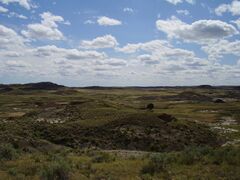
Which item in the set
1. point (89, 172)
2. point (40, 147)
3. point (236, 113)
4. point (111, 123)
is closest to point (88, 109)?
point (111, 123)

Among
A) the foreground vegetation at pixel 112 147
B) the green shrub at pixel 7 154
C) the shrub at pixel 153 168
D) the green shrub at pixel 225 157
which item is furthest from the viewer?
the green shrub at pixel 7 154

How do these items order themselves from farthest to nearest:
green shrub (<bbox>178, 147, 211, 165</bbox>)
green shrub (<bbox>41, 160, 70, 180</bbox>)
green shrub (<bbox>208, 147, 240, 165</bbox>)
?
green shrub (<bbox>178, 147, 211, 165</bbox>), green shrub (<bbox>208, 147, 240, 165</bbox>), green shrub (<bbox>41, 160, 70, 180</bbox>)

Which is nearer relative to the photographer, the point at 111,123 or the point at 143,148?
the point at 143,148

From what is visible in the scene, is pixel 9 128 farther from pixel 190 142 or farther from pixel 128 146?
pixel 190 142

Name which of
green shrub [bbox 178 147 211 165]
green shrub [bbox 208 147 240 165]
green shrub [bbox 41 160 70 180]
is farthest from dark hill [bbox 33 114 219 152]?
green shrub [bbox 41 160 70 180]

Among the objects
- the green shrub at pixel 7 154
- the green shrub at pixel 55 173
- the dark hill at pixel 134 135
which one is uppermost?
the green shrub at pixel 55 173

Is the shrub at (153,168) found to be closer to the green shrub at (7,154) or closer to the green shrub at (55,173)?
the green shrub at (55,173)

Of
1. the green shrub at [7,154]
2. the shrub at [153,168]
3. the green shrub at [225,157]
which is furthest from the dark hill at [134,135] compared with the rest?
the shrub at [153,168]

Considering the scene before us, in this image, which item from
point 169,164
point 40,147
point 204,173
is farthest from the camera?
point 40,147

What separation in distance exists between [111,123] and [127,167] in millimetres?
26325

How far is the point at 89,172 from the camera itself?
19.4 m

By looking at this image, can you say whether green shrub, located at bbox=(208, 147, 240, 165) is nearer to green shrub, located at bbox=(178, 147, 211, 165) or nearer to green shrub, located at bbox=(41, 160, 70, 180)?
green shrub, located at bbox=(178, 147, 211, 165)

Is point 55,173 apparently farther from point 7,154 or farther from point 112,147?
point 112,147

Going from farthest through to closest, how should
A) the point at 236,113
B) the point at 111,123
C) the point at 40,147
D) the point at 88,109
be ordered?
the point at 236,113
the point at 88,109
the point at 111,123
the point at 40,147
